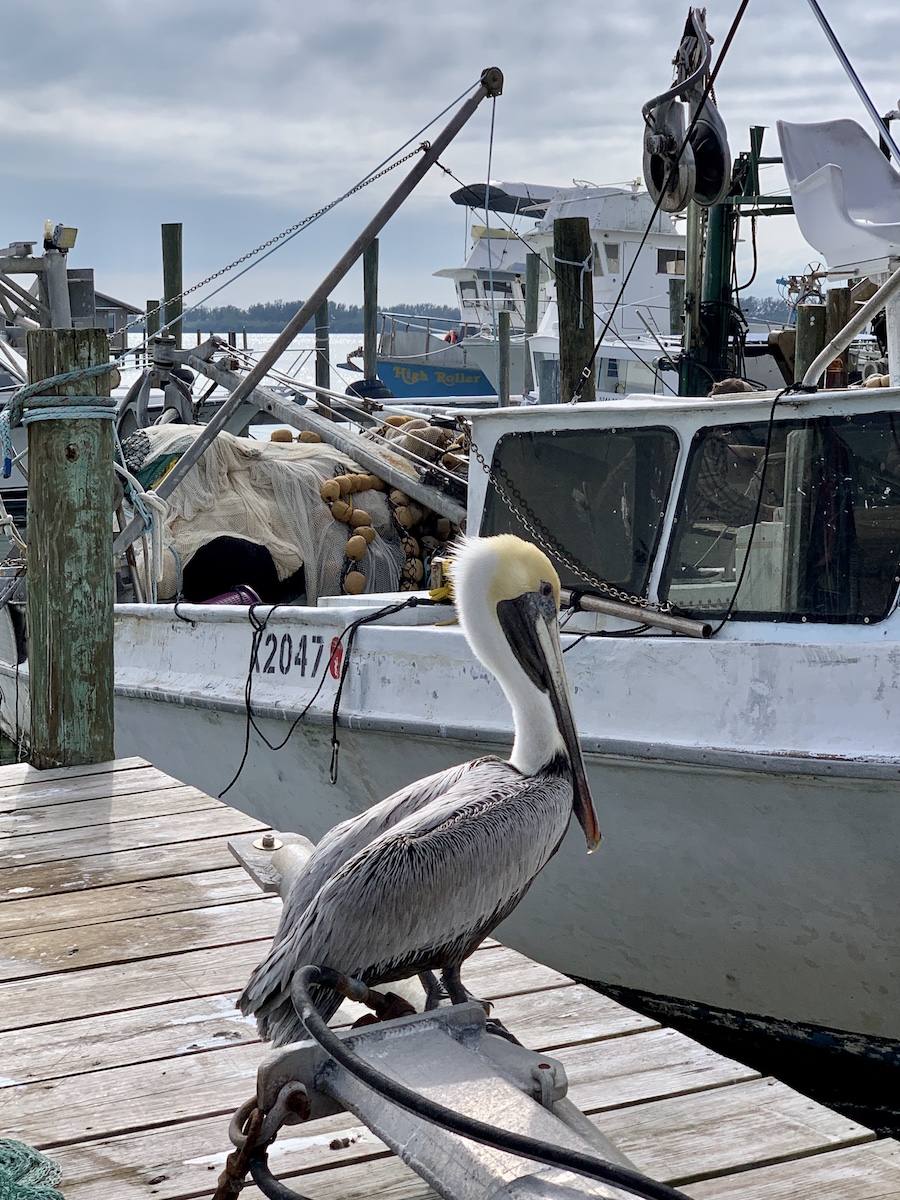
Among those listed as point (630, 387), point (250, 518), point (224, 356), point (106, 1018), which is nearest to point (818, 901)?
point (106, 1018)

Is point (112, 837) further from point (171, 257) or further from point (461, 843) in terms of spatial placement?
point (171, 257)

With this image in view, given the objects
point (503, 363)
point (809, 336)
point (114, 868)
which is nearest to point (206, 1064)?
point (114, 868)

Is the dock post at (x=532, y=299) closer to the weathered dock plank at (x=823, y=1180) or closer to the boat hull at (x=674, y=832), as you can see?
the boat hull at (x=674, y=832)

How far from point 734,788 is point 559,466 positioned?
1.46m

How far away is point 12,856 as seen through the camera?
3.47 meters

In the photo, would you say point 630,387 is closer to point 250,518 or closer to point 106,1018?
point 250,518

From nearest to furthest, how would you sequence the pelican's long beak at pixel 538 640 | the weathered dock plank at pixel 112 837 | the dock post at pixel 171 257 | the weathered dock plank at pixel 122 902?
the pelican's long beak at pixel 538 640
the weathered dock plank at pixel 122 902
the weathered dock plank at pixel 112 837
the dock post at pixel 171 257

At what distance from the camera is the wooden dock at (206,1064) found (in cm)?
208

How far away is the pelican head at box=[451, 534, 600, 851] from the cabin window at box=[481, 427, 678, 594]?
1860 mm

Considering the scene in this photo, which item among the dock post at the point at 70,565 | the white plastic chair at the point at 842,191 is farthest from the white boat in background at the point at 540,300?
the dock post at the point at 70,565

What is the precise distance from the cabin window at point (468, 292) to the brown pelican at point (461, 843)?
1180 inches

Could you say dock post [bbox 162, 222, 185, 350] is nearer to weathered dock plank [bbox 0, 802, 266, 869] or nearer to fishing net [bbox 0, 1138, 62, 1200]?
weathered dock plank [bbox 0, 802, 266, 869]

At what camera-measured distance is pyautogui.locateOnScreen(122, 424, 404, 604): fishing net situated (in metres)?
7.12

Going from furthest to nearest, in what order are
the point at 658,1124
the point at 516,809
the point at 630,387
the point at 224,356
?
the point at 630,387
the point at 224,356
the point at 516,809
the point at 658,1124
